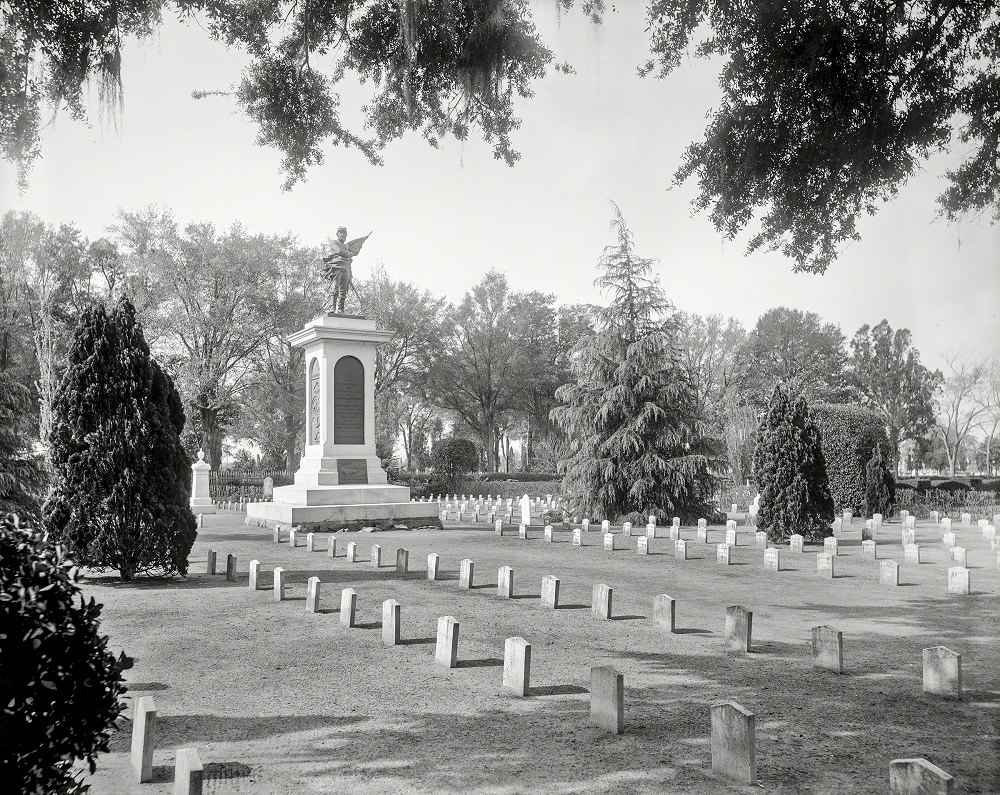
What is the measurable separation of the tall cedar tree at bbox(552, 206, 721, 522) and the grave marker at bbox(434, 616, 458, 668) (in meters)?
15.4

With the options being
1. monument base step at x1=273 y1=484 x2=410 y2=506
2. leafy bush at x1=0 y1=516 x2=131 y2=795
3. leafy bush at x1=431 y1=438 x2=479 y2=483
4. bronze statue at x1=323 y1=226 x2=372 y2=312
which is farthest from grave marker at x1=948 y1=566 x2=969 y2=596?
leafy bush at x1=431 y1=438 x2=479 y2=483

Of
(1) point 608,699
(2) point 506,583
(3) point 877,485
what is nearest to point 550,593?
(2) point 506,583

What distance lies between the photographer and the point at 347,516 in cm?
1842

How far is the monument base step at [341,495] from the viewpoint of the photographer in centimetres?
1875

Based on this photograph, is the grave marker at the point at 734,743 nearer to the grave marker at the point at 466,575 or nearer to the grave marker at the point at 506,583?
the grave marker at the point at 506,583

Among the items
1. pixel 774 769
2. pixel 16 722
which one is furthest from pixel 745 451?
pixel 16 722

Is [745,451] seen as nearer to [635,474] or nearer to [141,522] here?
[635,474]

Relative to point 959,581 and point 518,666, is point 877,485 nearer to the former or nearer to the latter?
point 959,581

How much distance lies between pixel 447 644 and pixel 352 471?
45.8 feet

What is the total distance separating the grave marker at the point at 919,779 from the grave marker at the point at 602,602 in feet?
16.9

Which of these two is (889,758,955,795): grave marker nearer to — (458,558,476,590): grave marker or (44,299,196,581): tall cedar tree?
(458,558,476,590): grave marker

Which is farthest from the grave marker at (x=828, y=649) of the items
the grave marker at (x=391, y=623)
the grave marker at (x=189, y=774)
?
the grave marker at (x=189, y=774)

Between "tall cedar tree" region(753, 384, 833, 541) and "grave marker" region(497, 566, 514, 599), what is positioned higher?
"tall cedar tree" region(753, 384, 833, 541)

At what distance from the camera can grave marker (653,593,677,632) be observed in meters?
7.75
